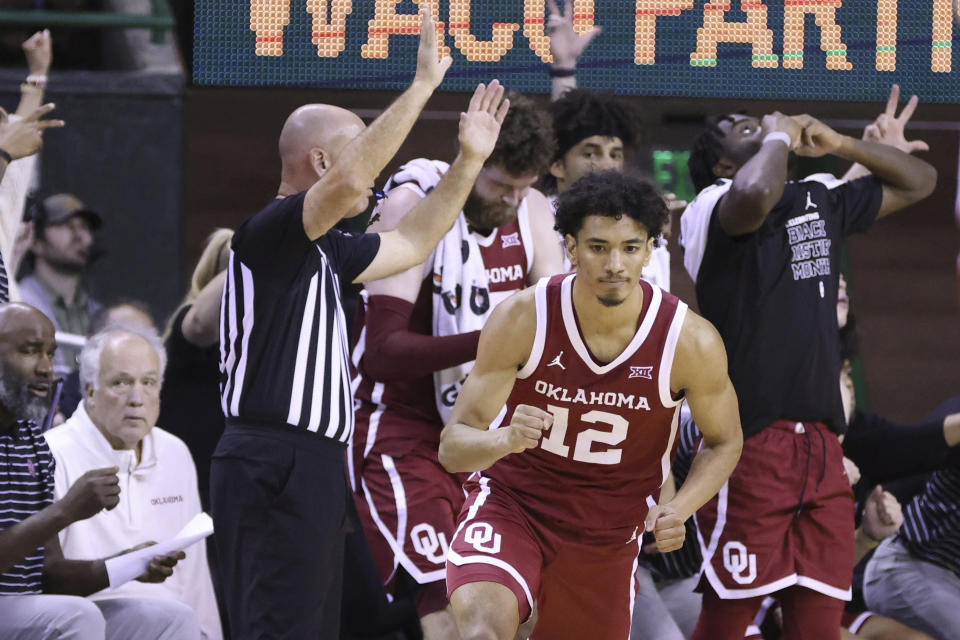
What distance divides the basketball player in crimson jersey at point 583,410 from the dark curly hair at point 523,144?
525 millimetres

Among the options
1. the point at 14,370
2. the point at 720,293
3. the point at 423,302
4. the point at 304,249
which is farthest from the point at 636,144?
the point at 14,370

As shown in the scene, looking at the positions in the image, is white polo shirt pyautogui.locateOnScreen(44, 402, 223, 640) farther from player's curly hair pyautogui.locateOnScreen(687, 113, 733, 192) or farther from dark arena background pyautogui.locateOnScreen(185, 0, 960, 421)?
player's curly hair pyautogui.locateOnScreen(687, 113, 733, 192)

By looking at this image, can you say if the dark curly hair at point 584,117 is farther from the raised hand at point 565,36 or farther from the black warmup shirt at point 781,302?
the black warmup shirt at point 781,302

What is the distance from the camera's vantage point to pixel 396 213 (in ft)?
15.5

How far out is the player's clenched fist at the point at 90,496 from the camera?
171 inches

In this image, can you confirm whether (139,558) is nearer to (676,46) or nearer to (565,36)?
(565,36)

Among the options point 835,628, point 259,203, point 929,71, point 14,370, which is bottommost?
point 835,628

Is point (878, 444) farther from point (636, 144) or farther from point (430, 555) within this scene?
point (430, 555)

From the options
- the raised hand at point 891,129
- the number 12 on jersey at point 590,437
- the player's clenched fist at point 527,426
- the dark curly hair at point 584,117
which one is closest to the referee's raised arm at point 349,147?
the player's clenched fist at point 527,426

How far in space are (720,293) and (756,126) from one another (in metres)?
0.76

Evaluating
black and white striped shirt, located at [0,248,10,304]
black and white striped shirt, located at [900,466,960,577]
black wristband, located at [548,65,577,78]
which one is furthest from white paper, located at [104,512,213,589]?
black and white striped shirt, located at [900,466,960,577]

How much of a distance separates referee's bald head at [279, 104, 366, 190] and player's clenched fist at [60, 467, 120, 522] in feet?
3.52

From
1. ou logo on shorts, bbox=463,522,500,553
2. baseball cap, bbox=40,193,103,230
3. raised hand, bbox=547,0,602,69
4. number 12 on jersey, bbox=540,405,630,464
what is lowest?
ou logo on shorts, bbox=463,522,500,553

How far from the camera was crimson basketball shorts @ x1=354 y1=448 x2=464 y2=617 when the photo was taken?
4.59 meters
